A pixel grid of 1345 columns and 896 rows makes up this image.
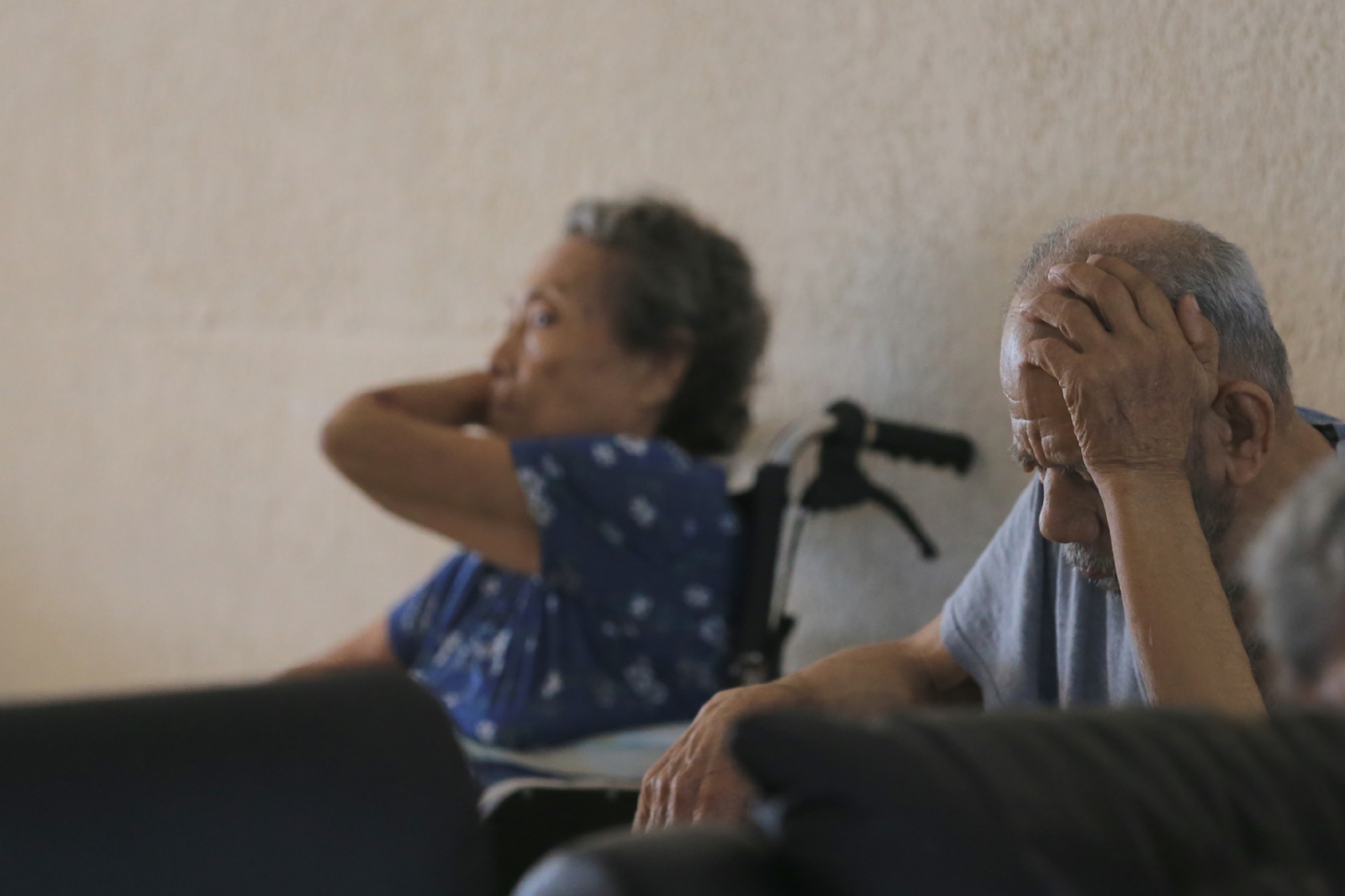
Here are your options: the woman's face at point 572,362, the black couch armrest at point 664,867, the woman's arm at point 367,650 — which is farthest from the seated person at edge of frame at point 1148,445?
the woman's arm at point 367,650

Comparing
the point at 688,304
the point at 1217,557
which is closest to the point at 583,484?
the point at 688,304

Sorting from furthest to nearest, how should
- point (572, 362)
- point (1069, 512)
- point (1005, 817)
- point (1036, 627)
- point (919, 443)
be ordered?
1. point (572, 362)
2. point (919, 443)
3. point (1036, 627)
4. point (1069, 512)
5. point (1005, 817)

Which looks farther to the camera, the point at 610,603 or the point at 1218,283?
the point at 610,603

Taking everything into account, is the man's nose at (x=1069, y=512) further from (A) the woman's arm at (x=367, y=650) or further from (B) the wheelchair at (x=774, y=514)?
(A) the woman's arm at (x=367, y=650)

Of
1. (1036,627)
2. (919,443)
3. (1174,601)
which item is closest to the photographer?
(1174,601)

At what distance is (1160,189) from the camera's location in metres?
1.59

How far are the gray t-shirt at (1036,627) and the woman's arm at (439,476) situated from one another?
0.68 m

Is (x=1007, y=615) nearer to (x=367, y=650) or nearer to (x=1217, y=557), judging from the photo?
(x=1217, y=557)

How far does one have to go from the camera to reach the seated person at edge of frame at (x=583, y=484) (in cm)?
183

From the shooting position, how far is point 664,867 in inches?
19.5

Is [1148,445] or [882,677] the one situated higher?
[1148,445]

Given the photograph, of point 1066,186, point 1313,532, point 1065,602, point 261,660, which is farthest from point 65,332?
point 1313,532

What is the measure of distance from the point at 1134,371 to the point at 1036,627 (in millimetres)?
306

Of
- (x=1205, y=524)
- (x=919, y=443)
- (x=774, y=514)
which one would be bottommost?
(x=774, y=514)
